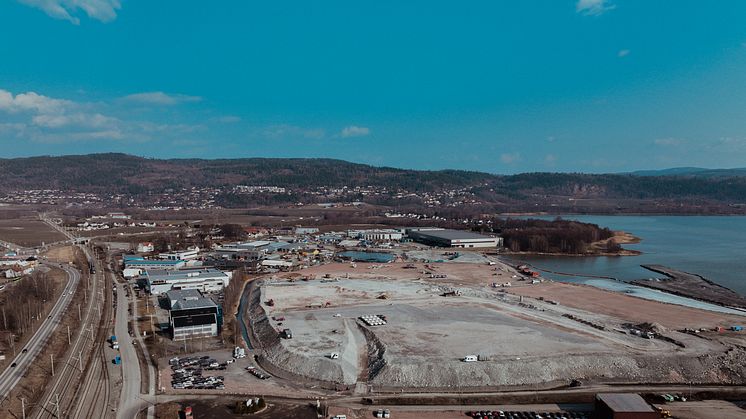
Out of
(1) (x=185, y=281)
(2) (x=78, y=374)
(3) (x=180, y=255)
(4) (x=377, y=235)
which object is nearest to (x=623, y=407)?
(2) (x=78, y=374)

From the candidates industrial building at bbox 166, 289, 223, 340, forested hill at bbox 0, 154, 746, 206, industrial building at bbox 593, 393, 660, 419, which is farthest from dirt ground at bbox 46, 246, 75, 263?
forested hill at bbox 0, 154, 746, 206

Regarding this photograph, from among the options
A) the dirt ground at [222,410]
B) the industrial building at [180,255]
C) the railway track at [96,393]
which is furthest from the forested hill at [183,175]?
the dirt ground at [222,410]

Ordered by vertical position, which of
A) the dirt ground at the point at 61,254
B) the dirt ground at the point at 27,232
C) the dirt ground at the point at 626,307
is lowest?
the dirt ground at the point at 27,232

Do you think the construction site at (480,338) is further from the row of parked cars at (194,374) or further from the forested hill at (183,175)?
the forested hill at (183,175)

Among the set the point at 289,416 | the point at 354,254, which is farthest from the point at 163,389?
the point at 354,254

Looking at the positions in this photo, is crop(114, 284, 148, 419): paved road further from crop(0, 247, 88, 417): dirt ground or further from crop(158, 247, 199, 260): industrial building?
crop(158, 247, 199, 260): industrial building

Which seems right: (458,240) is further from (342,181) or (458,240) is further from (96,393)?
(342,181)

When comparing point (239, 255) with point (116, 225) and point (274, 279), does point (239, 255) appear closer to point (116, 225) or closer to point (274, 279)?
point (274, 279)
